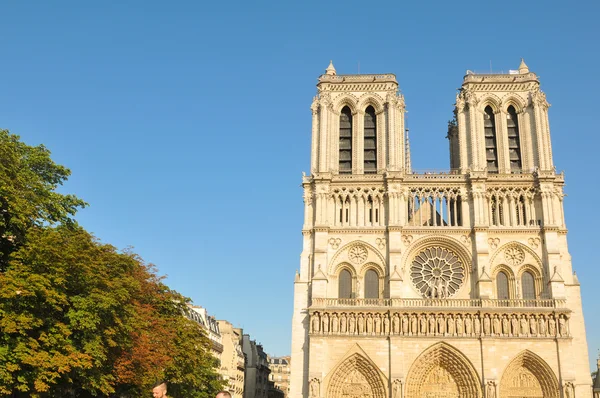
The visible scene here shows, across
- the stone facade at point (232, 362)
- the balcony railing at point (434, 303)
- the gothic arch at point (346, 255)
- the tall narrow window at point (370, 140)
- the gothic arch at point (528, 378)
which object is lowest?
the gothic arch at point (528, 378)

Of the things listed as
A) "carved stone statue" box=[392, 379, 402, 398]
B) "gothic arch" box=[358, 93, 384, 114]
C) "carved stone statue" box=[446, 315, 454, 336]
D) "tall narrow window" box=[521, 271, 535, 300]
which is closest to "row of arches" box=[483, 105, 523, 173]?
"tall narrow window" box=[521, 271, 535, 300]

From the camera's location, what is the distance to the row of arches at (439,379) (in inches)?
1609

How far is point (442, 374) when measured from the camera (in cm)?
4209

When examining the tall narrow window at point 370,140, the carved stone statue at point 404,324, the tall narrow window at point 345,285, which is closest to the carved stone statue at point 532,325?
the carved stone statue at point 404,324

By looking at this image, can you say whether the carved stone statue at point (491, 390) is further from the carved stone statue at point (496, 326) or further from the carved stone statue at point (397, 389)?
the carved stone statue at point (397, 389)

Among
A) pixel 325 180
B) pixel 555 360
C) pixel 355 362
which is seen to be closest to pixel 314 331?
pixel 355 362

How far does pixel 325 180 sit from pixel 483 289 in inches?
494

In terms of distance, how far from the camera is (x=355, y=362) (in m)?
41.9

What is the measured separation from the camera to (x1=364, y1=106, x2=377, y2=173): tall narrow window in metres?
47.9

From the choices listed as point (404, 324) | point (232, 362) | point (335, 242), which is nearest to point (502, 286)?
point (404, 324)

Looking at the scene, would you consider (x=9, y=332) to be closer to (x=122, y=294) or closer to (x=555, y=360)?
(x=122, y=294)

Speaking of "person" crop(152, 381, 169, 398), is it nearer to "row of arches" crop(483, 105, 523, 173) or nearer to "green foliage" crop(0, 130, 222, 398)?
"green foliage" crop(0, 130, 222, 398)

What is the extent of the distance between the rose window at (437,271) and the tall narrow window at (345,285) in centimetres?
418

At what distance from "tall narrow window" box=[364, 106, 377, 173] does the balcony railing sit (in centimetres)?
963
